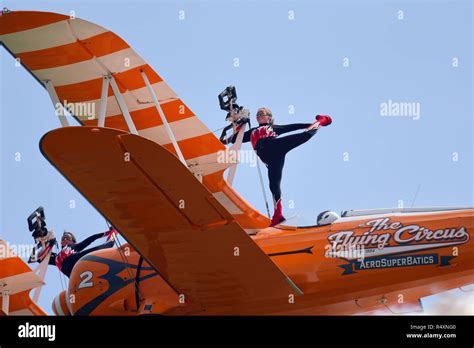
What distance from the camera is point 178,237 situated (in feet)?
33.4

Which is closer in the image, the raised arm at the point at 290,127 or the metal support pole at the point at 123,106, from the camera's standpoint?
the metal support pole at the point at 123,106

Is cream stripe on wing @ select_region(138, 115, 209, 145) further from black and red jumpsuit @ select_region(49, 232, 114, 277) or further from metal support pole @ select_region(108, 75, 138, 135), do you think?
black and red jumpsuit @ select_region(49, 232, 114, 277)

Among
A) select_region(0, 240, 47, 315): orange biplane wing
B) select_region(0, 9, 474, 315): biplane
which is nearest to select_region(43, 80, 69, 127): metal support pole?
select_region(0, 9, 474, 315): biplane

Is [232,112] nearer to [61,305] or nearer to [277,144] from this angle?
[277,144]

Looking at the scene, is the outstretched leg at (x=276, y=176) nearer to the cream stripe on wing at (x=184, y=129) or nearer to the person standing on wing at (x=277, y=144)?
the person standing on wing at (x=277, y=144)

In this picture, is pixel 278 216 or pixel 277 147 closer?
pixel 278 216

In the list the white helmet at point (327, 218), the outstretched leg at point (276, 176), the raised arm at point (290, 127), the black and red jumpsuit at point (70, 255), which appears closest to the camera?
the white helmet at point (327, 218)

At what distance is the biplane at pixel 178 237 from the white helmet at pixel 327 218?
0.07 meters

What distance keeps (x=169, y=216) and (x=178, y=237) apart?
37 centimetres

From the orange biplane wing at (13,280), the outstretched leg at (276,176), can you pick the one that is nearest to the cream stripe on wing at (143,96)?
the outstretched leg at (276,176)

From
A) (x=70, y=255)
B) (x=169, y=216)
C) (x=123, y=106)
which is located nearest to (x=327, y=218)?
(x=169, y=216)

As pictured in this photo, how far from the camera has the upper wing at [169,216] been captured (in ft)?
29.1
